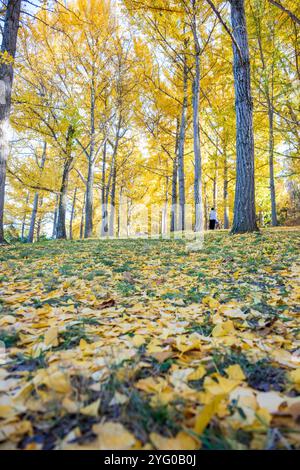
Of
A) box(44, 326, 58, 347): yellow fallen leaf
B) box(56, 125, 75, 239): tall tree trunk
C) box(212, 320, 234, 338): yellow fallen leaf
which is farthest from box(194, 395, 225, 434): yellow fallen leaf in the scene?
box(56, 125, 75, 239): tall tree trunk

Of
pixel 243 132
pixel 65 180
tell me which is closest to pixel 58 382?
pixel 243 132

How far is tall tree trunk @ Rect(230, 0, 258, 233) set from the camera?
208 inches

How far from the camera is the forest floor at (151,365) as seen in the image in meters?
0.70

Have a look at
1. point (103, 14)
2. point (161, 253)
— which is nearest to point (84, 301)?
point (161, 253)

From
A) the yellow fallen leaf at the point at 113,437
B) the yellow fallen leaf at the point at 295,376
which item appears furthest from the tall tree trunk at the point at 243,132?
the yellow fallen leaf at the point at 113,437

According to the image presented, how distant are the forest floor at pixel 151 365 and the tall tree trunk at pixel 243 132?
308cm

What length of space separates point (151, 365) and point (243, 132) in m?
5.30

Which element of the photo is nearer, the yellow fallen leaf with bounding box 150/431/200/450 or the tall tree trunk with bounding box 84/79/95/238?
the yellow fallen leaf with bounding box 150/431/200/450

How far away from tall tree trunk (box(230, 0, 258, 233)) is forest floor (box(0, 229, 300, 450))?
3084 mm

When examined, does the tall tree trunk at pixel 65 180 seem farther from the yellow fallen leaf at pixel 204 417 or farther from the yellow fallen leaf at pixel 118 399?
the yellow fallen leaf at pixel 204 417

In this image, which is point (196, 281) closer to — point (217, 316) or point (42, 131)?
point (217, 316)

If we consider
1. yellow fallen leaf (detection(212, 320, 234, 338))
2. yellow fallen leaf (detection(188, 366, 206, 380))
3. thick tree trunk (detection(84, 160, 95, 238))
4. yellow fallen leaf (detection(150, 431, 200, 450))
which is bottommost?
yellow fallen leaf (detection(150, 431, 200, 450))

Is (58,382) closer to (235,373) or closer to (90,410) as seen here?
(90,410)

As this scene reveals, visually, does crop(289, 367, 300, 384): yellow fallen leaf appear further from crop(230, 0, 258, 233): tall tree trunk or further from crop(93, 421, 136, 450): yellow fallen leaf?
crop(230, 0, 258, 233): tall tree trunk
